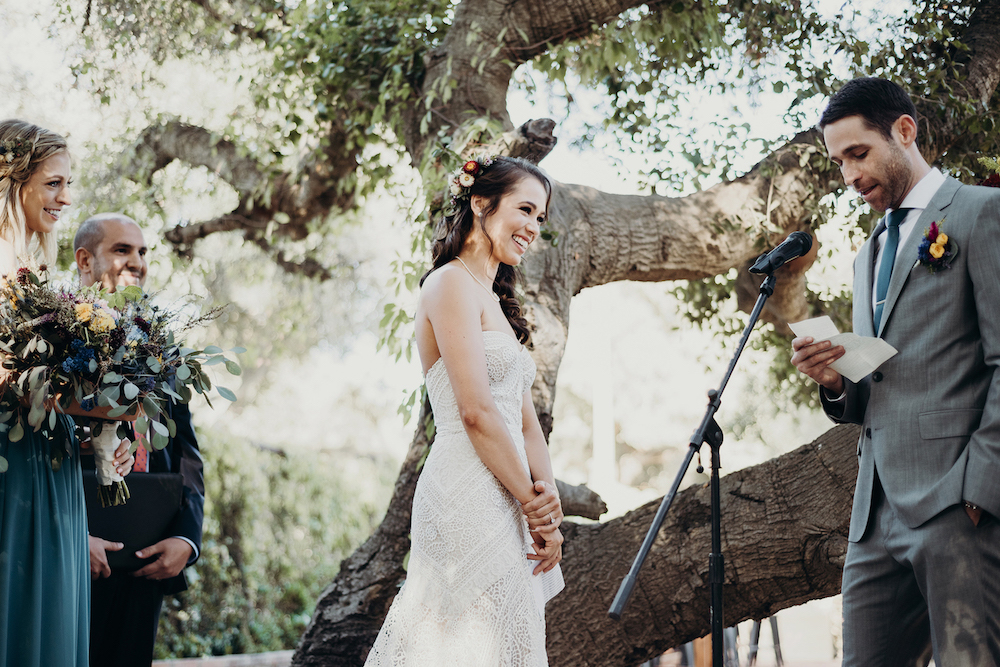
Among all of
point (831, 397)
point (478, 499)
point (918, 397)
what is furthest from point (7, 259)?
point (918, 397)

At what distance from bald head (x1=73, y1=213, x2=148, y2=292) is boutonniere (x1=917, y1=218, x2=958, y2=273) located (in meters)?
2.84

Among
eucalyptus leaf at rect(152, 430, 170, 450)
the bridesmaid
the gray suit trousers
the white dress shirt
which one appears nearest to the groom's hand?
the white dress shirt

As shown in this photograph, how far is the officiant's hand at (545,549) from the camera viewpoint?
7.54 feet

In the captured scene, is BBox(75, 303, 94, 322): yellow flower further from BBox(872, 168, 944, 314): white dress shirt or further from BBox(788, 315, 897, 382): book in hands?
BBox(872, 168, 944, 314): white dress shirt

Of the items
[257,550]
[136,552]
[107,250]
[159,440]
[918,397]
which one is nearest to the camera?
[918,397]

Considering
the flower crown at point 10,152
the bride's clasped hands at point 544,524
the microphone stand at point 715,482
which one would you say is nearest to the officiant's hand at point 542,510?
the bride's clasped hands at point 544,524

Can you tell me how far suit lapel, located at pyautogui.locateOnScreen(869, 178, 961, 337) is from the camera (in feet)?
7.11

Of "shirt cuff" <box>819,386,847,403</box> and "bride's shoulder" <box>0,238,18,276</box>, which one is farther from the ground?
"bride's shoulder" <box>0,238,18,276</box>

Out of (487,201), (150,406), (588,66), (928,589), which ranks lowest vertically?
(928,589)

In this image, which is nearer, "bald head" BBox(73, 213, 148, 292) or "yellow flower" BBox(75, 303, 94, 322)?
"yellow flower" BBox(75, 303, 94, 322)

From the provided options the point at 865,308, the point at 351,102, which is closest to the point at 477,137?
the point at 351,102

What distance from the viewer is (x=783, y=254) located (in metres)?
2.53

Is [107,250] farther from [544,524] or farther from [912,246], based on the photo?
[912,246]

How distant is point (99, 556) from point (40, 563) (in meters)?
0.52
